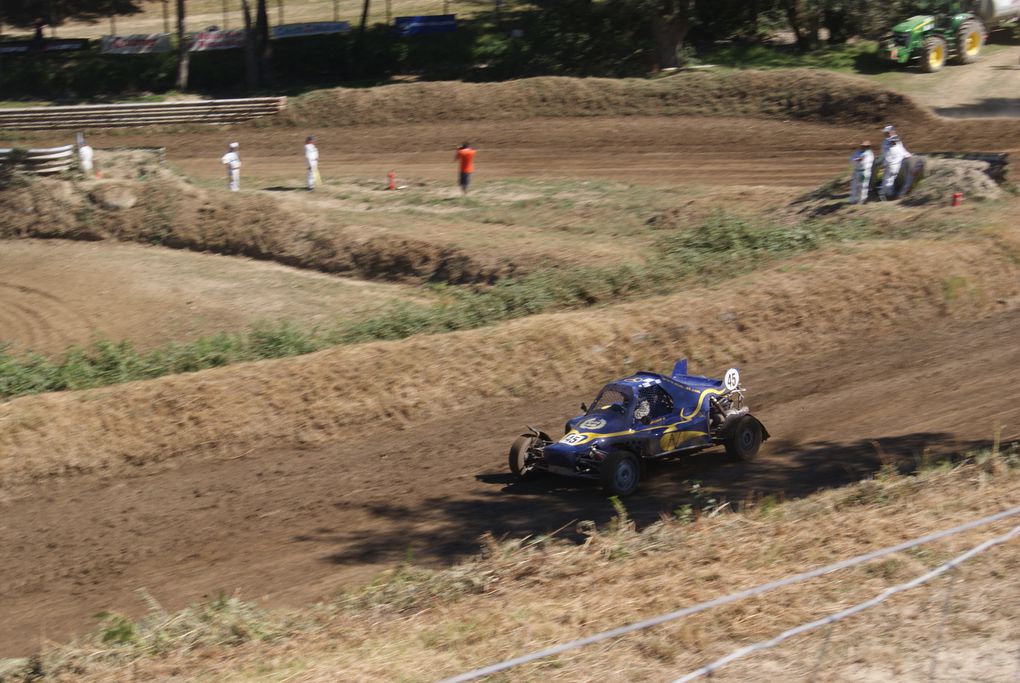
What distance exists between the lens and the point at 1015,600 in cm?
769

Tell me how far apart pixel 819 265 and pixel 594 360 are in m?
5.53

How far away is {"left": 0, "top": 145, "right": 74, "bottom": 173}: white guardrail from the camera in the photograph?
103ft

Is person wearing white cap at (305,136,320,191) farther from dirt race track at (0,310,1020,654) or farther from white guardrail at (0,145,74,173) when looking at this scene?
dirt race track at (0,310,1020,654)

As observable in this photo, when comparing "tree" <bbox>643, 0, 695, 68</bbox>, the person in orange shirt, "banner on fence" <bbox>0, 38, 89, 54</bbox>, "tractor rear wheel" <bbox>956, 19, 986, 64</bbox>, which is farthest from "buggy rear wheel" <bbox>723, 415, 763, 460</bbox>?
"banner on fence" <bbox>0, 38, 89, 54</bbox>

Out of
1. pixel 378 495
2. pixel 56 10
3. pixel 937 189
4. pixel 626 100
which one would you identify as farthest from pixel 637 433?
pixel 56 10

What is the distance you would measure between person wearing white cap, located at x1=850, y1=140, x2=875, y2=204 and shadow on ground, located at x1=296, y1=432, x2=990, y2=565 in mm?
12510

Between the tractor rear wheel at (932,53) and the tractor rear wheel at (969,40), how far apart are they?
85cm

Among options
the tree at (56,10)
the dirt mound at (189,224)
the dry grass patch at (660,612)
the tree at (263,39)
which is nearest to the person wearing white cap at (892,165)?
the dirt mound at (189,224)

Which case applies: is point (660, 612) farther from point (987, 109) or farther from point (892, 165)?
point (987, 109)

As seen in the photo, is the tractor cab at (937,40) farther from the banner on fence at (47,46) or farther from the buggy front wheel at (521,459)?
the banner on fence at (47,46)

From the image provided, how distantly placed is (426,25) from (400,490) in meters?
46.5

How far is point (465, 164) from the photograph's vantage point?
31797mm

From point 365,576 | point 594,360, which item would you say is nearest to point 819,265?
point 594,360

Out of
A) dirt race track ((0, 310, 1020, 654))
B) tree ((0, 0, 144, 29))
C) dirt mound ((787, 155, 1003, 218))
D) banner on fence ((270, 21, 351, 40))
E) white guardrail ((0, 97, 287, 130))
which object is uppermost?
tree ((0, 0, 144, 29))
